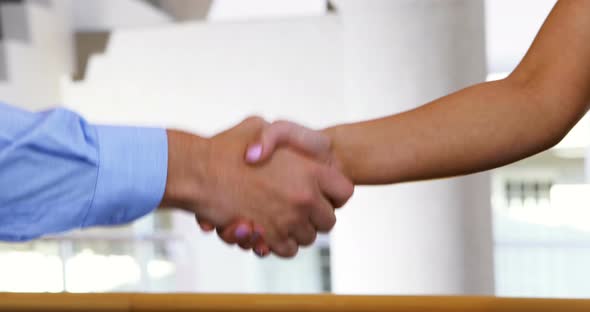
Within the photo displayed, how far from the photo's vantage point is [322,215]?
2.88 ft

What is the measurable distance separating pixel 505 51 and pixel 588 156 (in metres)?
0.52

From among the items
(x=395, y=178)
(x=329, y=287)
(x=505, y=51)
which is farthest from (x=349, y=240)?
(x=395, y=178)

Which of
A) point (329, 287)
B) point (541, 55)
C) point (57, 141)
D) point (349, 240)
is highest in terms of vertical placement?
point (541, 55)

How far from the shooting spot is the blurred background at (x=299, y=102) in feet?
7.89

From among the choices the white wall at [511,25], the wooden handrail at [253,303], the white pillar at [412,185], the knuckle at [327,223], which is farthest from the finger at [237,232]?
the white pillar at [412,185]

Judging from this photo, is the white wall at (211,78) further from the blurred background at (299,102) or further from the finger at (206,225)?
the finger at (206,225)

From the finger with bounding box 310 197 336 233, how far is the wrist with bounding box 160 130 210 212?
6.3 inches

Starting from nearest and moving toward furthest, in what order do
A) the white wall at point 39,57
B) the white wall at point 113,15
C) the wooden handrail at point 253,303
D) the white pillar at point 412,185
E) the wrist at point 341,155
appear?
the wooden handrail at point 253,303 < the wrist at point 341,155 < the white pillar at point 412,185 < the white wall at point 39,57 < the white wall at point 113,15

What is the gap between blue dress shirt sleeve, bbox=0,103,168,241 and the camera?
66 centimetres

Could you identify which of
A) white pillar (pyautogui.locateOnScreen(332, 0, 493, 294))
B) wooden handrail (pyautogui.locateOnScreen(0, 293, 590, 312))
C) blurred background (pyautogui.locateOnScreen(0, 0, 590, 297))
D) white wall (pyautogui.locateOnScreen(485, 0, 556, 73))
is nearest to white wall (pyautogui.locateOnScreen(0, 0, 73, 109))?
blurred background (pyautogui.locateOnScreen(0, 0, 590, 297))

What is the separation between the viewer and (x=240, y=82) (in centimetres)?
358

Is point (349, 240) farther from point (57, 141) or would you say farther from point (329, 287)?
point (57, 141)

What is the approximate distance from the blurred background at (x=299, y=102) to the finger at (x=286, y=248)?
1.39 metres

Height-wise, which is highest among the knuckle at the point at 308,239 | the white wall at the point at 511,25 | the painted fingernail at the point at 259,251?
the white wall at the point at 511,25
